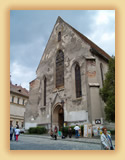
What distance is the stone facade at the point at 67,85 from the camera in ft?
62.8

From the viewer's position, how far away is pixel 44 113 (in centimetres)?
2470

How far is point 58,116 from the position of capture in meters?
23.4

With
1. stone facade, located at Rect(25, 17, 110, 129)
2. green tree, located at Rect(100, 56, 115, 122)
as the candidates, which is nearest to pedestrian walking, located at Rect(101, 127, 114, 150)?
green tree, located at Rect(100, 56, 115, 122)

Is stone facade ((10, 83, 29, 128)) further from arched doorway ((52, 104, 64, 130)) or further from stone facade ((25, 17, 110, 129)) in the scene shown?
arched doorway ((52, 104, 64, 130))

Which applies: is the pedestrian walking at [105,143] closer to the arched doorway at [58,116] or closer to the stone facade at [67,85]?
the stone facade at [67,85]

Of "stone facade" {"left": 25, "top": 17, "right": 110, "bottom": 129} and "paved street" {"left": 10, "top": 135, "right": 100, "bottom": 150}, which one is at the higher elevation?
"stone facade" {"left": 25, "top": 17, "right": 110, "bottom": 129}

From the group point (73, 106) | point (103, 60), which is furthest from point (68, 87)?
point (103, 60)

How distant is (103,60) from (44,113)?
11806 mm

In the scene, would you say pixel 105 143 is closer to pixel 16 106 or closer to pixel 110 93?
pixel 110 93

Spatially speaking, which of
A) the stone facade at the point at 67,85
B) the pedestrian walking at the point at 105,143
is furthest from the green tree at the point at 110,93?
the pedestrian walking at the point at 105,143

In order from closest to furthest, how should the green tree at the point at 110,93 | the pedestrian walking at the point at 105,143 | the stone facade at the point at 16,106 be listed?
the pedestrian walking at the point at 105,143 → the green tree at the point at 110,93 → the stone facade at the point at 16,106

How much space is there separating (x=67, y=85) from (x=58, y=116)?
4.80 m

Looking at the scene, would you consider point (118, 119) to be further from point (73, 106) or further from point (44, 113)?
point (44, 113)

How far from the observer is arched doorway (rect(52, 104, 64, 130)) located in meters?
23.1
